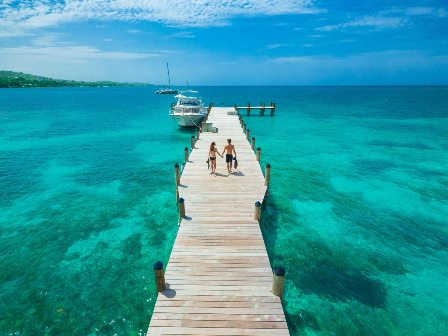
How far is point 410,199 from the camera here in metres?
18.0

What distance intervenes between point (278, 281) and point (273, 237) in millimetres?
6477

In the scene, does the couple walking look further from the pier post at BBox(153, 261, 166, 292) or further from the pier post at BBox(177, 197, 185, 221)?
the pier post at BBox(153, 261, 166, 292)

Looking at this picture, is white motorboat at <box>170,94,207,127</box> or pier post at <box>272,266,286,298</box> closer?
pier post at <box>272,266,286,298</box>

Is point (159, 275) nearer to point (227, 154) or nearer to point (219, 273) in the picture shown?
point (219, 273)

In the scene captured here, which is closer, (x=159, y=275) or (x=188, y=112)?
(x=159, y=275)

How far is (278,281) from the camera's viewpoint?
7.39m

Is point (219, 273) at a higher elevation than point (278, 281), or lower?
lower

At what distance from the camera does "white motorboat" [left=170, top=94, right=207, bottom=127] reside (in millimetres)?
36094

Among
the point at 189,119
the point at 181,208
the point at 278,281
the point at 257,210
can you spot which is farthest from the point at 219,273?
the point at 189,119

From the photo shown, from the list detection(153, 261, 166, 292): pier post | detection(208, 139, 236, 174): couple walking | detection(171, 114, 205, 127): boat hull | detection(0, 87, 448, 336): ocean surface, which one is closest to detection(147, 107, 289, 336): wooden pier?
detection(153, 261, 166, 292): pier post

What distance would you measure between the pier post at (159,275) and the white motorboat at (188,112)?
2920 cm

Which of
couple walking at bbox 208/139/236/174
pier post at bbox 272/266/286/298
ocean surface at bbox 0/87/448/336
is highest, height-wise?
couple walking at bbox 208/139/236/174

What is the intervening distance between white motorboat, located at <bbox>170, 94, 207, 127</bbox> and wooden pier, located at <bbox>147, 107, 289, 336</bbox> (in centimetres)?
2290

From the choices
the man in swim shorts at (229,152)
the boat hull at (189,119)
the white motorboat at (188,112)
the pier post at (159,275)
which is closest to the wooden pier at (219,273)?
the pier post at (159,275)
